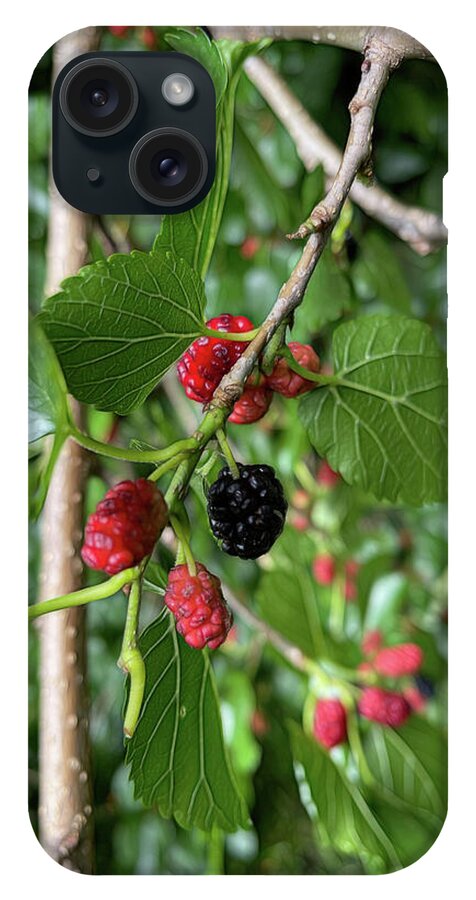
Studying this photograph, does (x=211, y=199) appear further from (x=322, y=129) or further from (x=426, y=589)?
(x=426, y=589)

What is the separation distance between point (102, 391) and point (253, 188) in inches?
6.8

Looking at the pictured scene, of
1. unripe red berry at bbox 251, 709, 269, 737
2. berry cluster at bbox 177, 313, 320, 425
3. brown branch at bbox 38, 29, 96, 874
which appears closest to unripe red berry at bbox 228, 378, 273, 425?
berry cluster at bbox 177, 313, 320, 425

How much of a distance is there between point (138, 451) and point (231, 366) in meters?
0.08

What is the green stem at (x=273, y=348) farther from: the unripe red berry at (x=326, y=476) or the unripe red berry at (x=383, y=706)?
the unripe red berry at (x=383, y=706)

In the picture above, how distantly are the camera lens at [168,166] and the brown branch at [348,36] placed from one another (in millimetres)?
74

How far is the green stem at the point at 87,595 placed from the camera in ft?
2.11

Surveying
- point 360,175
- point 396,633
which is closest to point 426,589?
point 396,633

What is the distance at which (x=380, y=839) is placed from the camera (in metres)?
0.72

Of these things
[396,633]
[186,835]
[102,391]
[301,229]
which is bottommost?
[186,835]

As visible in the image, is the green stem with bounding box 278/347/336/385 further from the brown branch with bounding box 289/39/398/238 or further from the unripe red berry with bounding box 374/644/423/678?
the unripe red berry with bounding box 374/644/423/678

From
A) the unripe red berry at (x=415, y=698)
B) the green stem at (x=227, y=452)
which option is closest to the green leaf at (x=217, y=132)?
the green stem at (x=227, y=452)

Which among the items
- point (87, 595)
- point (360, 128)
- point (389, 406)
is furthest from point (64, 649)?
point (360, 128)

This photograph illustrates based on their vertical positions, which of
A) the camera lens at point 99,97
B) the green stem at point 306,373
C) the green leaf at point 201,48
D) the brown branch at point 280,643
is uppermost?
the green leaf at point 201,48

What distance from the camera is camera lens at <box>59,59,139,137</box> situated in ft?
2.24
